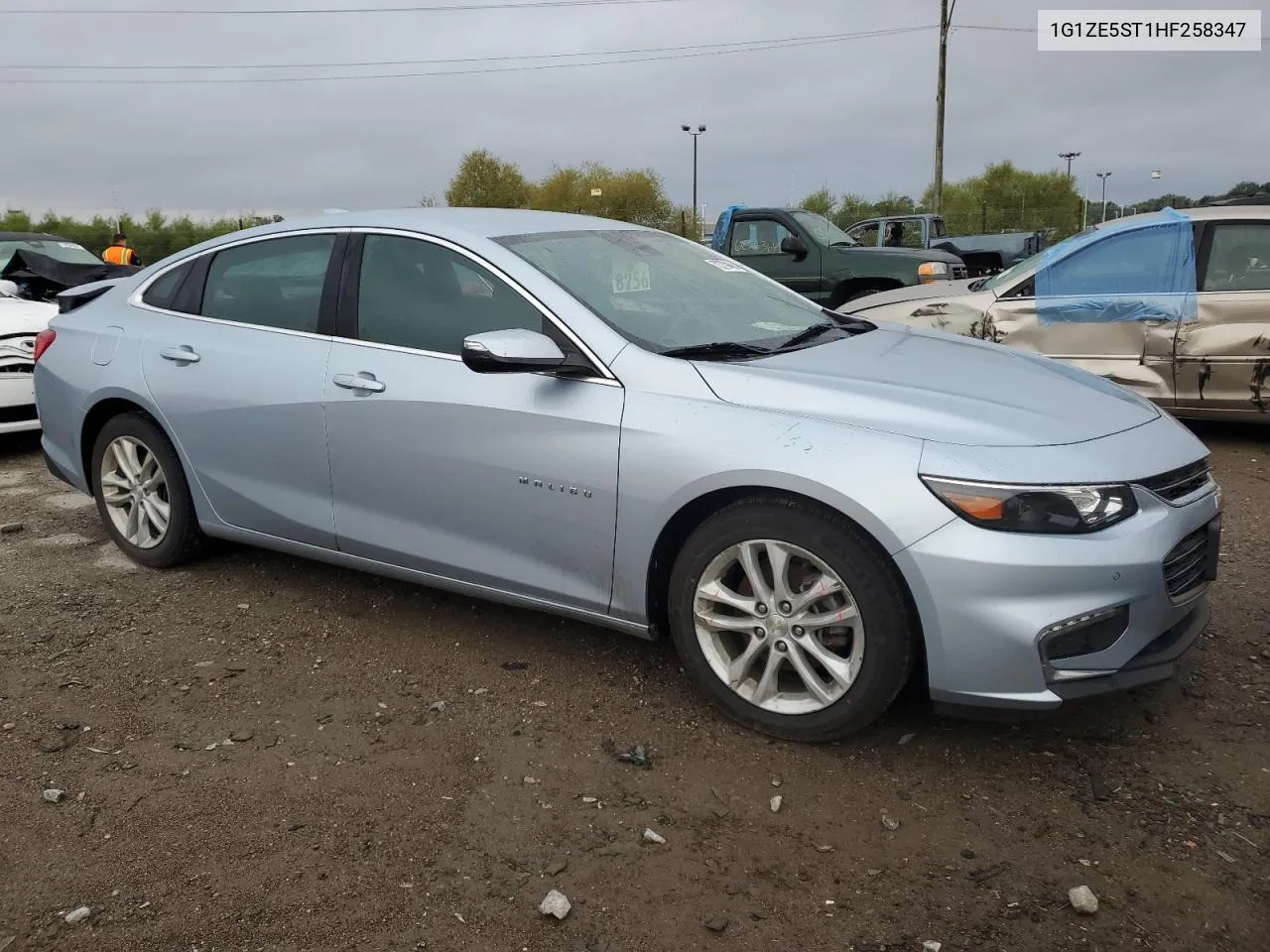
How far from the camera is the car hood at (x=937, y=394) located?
9.96 ft

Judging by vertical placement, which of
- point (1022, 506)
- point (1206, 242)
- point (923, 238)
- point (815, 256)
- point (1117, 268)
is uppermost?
point (923, 238)

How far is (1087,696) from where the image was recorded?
9.62 feet

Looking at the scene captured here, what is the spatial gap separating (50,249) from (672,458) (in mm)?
11735

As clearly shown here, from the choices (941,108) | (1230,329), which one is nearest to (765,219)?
(1230,329)

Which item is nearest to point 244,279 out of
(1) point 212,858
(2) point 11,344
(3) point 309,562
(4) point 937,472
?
(3) point 309,562

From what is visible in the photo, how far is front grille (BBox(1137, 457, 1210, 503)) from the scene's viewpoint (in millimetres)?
3057

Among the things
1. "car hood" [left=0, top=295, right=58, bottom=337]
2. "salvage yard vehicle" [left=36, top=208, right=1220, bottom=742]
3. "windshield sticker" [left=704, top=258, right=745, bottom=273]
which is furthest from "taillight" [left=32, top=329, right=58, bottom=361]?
"windshield sticker" [left=704, top=258, right=745, bottom=273]

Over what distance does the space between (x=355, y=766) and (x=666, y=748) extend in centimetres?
92

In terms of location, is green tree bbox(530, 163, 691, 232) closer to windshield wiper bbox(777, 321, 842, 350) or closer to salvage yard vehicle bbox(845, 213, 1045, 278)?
salvage yard vehicle bbox(845, 213, 1045, 278)

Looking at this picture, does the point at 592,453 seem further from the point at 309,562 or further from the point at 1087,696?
the point at 309,562

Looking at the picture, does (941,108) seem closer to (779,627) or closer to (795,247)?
(795,247)

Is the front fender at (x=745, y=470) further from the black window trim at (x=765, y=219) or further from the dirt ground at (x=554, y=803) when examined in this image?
the black window trim at (x=765, y=219)

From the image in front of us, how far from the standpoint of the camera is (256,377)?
4172mm

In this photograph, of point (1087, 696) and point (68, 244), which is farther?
point (68, 244)
